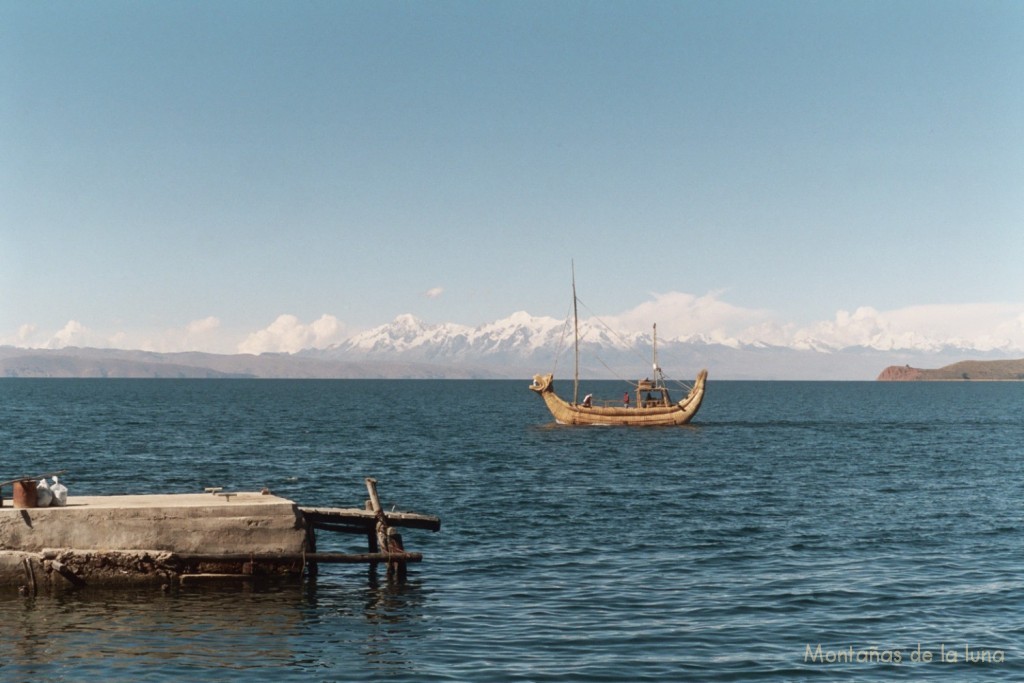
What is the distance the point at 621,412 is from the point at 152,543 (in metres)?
67.7

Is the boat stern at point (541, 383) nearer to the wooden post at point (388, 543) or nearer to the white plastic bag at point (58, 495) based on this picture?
the wooden post at point (388, 543)

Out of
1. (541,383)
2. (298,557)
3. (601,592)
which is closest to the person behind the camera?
(298,557)

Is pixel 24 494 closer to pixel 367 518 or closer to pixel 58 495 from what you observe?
pixel 58 495

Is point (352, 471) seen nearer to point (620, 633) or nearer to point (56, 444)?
point (56, 444)

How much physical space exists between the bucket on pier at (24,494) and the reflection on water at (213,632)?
72.9 inches

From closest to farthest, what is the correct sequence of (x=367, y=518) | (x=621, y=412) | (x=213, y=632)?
(x=213, y=632)
(x=367, y=518)
(x=621, y=412)

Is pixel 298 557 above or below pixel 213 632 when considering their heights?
above

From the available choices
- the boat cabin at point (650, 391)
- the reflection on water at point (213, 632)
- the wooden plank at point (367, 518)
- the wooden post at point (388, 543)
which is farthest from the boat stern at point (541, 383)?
the reflection on water at point (213, 632)

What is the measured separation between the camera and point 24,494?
21.6m

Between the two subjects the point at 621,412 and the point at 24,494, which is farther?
the point at 621,412

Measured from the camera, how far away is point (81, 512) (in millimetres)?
21516

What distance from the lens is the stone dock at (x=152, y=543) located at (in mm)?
21375

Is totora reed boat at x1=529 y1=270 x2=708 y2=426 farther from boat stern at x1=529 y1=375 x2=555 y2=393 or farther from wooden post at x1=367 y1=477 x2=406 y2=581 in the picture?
wooden post at x1=367 y1=477 x2=406 y2=581

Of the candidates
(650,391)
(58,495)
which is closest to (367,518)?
(58,495)
